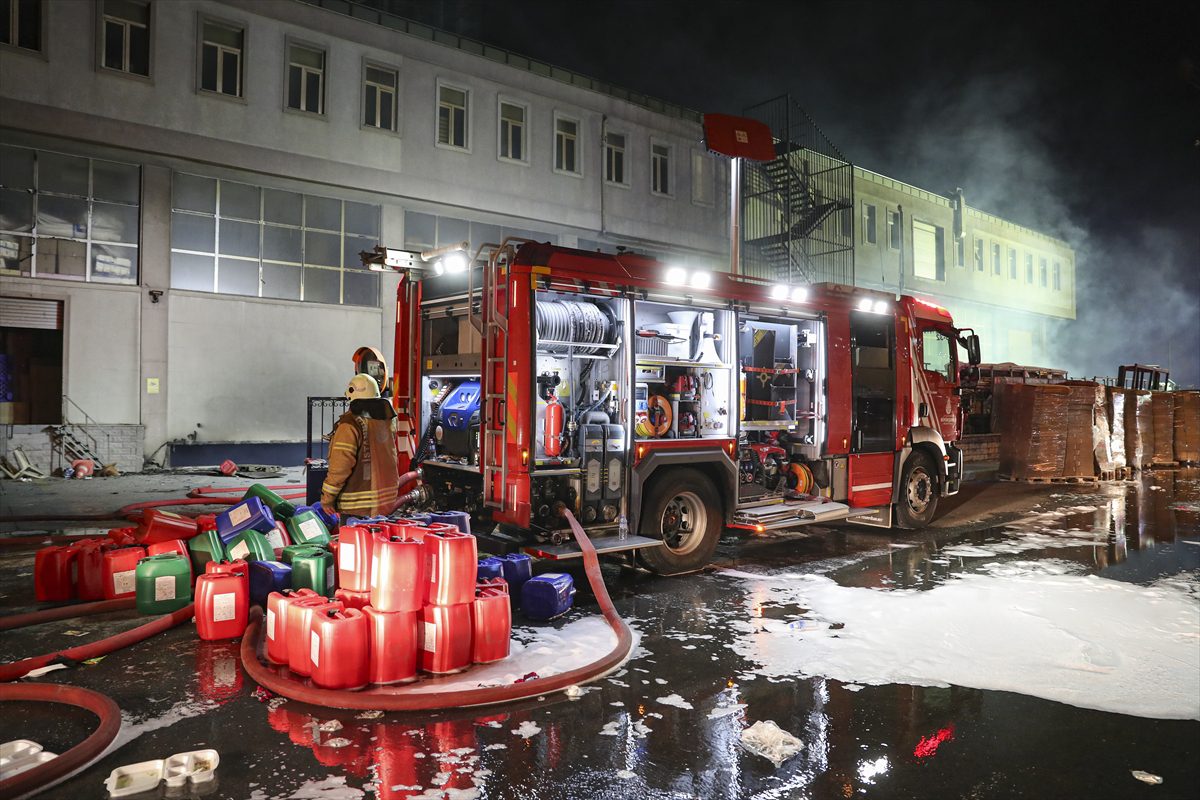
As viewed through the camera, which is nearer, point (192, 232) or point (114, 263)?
point (114, 263)

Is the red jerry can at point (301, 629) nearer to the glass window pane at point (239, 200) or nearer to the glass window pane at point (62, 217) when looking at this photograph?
the glass window pane at point (239, 200)

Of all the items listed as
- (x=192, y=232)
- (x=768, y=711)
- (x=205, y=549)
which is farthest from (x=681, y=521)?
(x=192, y=232)

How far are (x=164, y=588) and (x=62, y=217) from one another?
1422cm

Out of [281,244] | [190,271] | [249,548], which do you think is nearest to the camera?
[249,548]

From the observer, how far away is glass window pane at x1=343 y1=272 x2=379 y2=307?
1902 cm

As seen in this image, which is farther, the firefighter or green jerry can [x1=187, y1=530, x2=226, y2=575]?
green jerry can [x1=187, y1=530, x2=226, y2=575]

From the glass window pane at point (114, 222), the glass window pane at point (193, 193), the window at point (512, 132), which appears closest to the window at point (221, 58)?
the glass window pane at point (193, 193)

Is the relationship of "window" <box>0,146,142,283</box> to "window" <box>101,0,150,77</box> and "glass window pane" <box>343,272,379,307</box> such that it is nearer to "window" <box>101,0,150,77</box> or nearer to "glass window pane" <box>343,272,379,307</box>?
"window" <box>101,0,150,77</box>

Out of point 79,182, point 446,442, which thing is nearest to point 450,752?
point 446,442

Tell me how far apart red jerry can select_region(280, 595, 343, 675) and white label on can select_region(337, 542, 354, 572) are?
23 centimetres

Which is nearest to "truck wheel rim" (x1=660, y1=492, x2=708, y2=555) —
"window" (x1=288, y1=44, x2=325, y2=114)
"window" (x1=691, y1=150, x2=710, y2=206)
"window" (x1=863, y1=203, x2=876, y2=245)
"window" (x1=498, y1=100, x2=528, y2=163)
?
"window" (x1=288, y1=44, x2=325, y2=114)

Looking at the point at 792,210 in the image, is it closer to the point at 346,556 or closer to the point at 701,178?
the point at 701,178

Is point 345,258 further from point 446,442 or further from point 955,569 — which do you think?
point 955,569

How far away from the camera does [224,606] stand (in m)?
5.14
